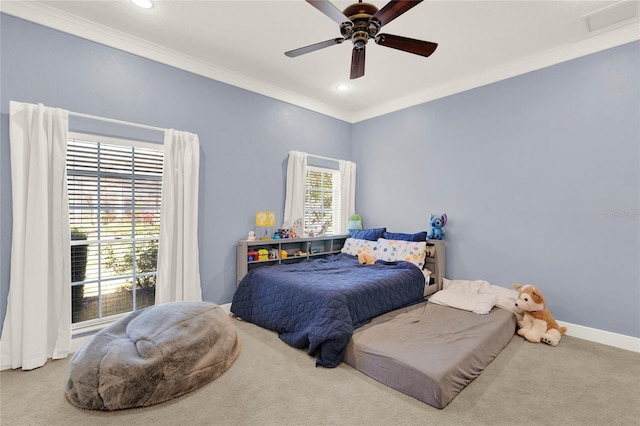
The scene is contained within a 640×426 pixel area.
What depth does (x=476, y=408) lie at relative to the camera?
6.11 feet

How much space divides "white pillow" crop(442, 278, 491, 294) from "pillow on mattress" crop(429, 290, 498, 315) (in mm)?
171

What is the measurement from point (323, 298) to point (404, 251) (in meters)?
1.60

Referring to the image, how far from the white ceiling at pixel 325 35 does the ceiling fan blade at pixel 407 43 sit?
566 millimetres

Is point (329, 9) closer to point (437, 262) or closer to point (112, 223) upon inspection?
point (112, 223)

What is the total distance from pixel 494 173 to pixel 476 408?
2.65 m

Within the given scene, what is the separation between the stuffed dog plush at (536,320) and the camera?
2.80 m

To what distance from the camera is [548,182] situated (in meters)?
3.18

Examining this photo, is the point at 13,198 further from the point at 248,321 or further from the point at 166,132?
the point at 248,321

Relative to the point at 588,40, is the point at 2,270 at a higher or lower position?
lower

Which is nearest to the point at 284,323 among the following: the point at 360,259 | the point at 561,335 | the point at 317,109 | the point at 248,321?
the point at 248,321

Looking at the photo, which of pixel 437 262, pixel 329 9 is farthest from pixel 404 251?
pixel 329 9

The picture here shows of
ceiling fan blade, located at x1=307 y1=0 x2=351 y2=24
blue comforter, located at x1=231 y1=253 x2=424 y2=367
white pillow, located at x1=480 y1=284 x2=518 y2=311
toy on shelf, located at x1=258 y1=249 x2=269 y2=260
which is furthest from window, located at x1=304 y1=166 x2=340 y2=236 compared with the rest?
ceiling fan blade, located at x1=307 y1=0 x2=351 y2=24

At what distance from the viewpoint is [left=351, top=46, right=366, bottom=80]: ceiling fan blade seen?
2218 mm

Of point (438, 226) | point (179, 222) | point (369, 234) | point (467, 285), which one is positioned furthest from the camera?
point (369, 234)
